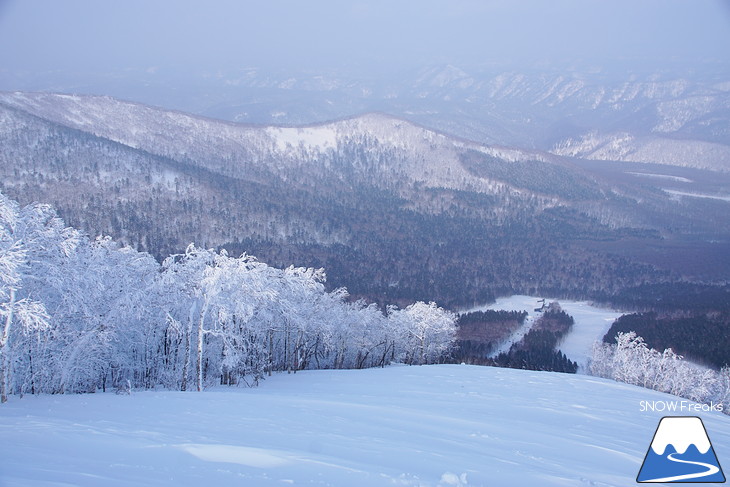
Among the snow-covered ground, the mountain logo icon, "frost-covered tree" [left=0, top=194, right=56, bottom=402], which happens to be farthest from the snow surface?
the snow-covered ground

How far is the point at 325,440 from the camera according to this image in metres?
11.7

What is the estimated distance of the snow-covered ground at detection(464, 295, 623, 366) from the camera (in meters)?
80.4

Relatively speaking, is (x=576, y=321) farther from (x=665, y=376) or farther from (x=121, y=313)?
(x=121, y=313)

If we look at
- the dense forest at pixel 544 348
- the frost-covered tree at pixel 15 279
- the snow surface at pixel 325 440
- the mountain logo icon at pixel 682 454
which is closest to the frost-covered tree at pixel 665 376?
the dense forest at pixel 544 348

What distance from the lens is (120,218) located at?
12438 centimetres

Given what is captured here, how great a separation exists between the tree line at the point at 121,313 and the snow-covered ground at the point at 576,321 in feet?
194

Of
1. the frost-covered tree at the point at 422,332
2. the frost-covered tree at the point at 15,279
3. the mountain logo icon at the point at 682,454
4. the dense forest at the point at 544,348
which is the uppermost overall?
the frost-covered tree at the point at 15,279

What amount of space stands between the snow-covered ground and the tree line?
59173mm

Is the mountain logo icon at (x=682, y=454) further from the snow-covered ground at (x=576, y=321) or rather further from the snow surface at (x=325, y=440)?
the snow-covered ground at (x=576, y=321)

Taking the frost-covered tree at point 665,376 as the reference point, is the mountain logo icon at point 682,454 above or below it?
Result: above

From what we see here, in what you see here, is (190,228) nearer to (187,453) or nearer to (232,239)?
(232,239)

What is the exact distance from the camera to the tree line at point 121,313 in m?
17.0

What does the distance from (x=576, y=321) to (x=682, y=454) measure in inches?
3801

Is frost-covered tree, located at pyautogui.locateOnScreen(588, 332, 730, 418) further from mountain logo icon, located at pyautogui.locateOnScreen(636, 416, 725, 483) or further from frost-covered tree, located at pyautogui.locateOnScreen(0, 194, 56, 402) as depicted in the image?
frost-covered tree, located at pyautogui.locateOnScreen(0, 194, 56, 402)
